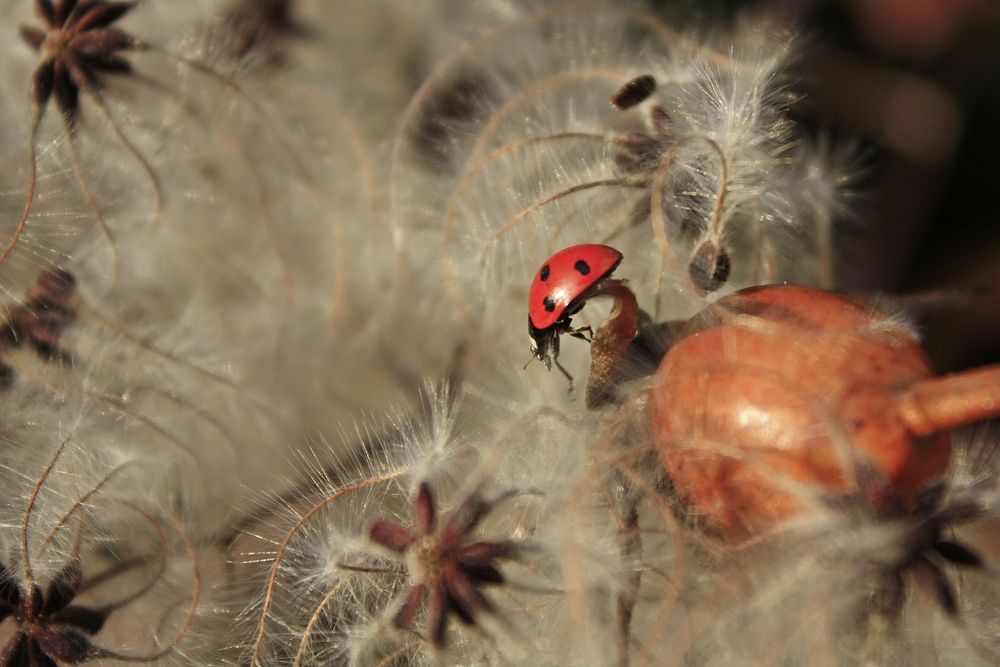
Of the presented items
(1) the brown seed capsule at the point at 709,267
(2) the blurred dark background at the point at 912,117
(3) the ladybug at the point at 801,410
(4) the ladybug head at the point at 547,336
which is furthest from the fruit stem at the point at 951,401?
(2) the blurred dark background at the point at 912,117

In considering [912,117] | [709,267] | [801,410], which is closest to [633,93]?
[709,267]

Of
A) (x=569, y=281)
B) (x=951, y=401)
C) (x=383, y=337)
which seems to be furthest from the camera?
(x=383, y=337)

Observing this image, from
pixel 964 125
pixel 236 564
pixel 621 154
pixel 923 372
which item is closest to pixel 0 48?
pixel 236 564

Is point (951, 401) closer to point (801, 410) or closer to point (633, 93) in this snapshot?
point (801, 410)

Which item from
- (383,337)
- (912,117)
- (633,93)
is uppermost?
(633,93)

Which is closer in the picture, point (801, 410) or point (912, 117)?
point (801, 410)

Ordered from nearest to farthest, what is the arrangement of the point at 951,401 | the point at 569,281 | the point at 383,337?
the point at 951,401 < the point at 569,281 < the point at 383,337
